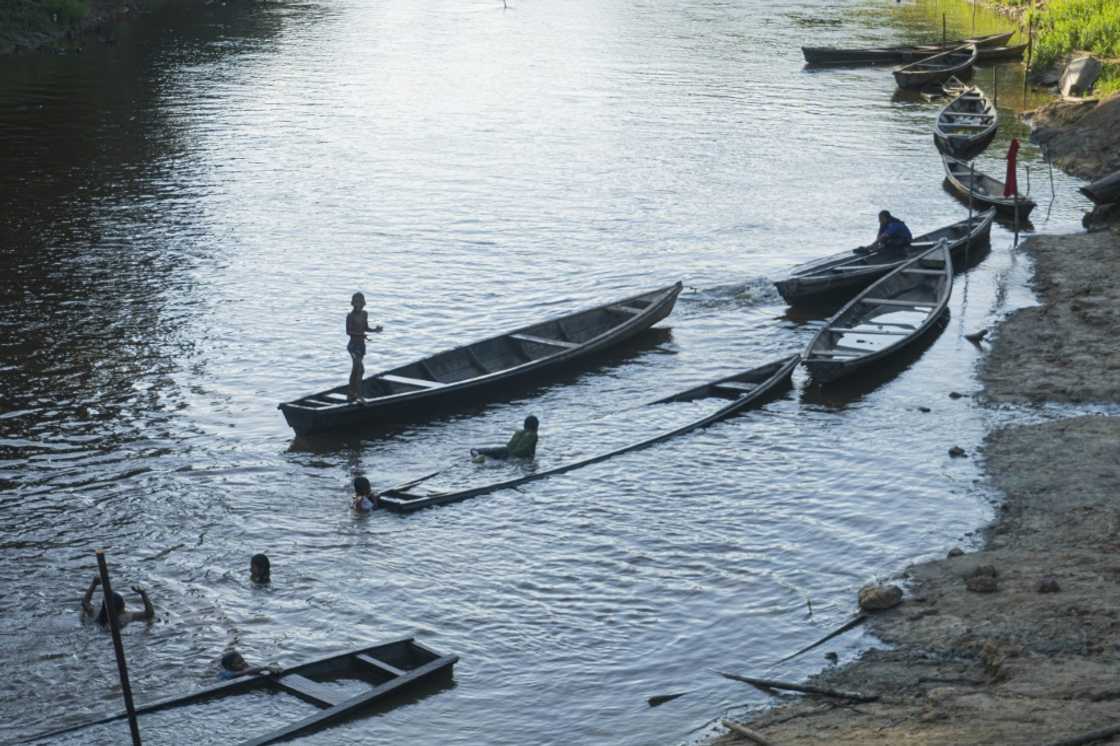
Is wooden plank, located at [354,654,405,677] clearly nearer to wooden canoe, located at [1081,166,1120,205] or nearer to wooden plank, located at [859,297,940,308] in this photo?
wooden plank, located at [859,297,940,308]

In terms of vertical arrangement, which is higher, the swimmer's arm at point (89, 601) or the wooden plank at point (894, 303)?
the wooden plank at point (894, 303)

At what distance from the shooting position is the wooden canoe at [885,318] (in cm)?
2470

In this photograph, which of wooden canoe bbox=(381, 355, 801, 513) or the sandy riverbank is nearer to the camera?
A: the sandy riverbank

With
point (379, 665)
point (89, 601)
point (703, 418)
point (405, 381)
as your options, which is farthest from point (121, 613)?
point (703, 418)

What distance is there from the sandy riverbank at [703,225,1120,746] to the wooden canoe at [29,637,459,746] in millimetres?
3752

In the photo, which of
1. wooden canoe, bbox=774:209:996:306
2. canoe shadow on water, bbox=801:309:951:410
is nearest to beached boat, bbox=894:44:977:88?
wooden canoe, bbox=774:209:996:306

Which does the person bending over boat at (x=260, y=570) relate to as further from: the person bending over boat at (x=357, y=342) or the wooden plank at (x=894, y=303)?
the wooden plank at (x=894, y=303)

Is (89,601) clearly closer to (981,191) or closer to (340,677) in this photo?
(340,677)

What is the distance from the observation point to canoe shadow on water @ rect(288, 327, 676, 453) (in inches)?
904

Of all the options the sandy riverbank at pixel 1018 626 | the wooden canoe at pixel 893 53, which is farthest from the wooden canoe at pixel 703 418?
the wooden canoe at pixel 893 53

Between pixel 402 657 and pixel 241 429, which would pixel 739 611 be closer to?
pixel 402 657

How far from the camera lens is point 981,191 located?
3850 cm

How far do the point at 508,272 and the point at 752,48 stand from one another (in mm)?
41592

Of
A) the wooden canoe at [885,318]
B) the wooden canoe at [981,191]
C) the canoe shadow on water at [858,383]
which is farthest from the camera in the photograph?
the wooden canoe at [981,191]
